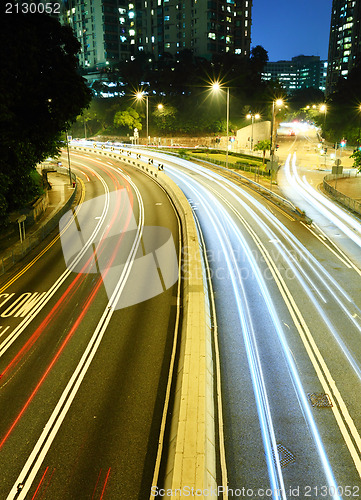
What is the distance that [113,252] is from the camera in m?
24.5

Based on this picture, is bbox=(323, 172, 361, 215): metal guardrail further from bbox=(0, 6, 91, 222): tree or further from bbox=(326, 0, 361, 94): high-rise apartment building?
bbox=(326, 0, 361, 94): high-rise apartment building

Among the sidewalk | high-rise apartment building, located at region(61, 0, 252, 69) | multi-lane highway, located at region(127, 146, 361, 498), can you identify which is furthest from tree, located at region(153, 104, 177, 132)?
multi-lane highway, located at region(127, 146, 361, 498)

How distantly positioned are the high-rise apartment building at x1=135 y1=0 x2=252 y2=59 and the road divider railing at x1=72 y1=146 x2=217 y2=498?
111 m

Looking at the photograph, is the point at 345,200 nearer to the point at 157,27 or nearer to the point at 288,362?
the point at 288,362

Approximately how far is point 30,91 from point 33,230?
12110 mm

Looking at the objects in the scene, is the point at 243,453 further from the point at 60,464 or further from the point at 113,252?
the point at 113,252

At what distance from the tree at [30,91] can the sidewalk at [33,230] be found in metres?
3.01

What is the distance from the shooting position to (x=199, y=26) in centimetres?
11006

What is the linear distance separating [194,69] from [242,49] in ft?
108

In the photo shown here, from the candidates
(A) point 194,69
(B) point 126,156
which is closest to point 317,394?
(B) point 126,156
